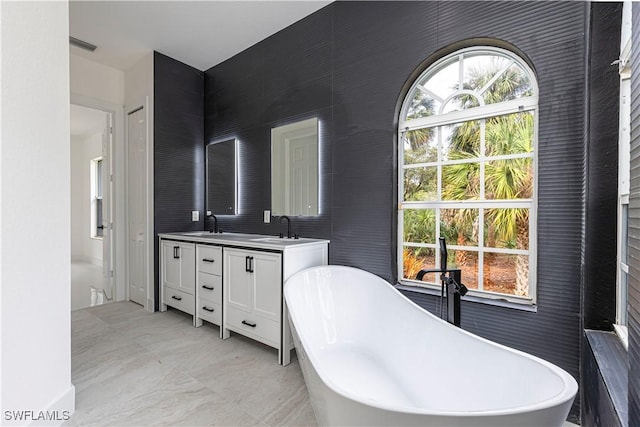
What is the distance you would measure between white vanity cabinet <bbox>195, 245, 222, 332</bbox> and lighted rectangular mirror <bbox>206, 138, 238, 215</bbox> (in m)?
0.73

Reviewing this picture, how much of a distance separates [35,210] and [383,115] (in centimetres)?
214

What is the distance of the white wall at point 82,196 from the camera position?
21.6 feet

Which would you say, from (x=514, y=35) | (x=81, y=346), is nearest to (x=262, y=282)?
(x=81, y=346)

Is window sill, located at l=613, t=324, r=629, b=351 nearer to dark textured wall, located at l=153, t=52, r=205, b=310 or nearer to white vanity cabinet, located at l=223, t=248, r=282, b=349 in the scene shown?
white vanity cabinet, located at l=223, t=248, r=282, b=349

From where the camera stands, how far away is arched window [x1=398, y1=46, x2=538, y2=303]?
179 centimetres

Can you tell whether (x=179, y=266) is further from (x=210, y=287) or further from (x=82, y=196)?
(x=82, y=196)

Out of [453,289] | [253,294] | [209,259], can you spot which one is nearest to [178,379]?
[253,294]

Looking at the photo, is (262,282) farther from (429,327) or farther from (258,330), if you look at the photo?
(429,327)

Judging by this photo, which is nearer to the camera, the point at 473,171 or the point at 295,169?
the point at 473,171

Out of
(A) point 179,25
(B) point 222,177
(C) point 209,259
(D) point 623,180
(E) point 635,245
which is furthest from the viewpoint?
(B) point 222,177

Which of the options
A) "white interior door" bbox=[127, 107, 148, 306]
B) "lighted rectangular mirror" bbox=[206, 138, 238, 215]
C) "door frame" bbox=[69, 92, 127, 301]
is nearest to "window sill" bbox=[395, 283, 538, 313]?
"lighted rectangular mirror" bbox=[206, 138, 238, 215]

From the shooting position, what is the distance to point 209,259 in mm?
2777

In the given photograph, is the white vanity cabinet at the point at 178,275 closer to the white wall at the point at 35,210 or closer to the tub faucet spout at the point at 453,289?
the white wall at the point at 35,210

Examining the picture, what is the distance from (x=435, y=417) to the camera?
2.80ft
